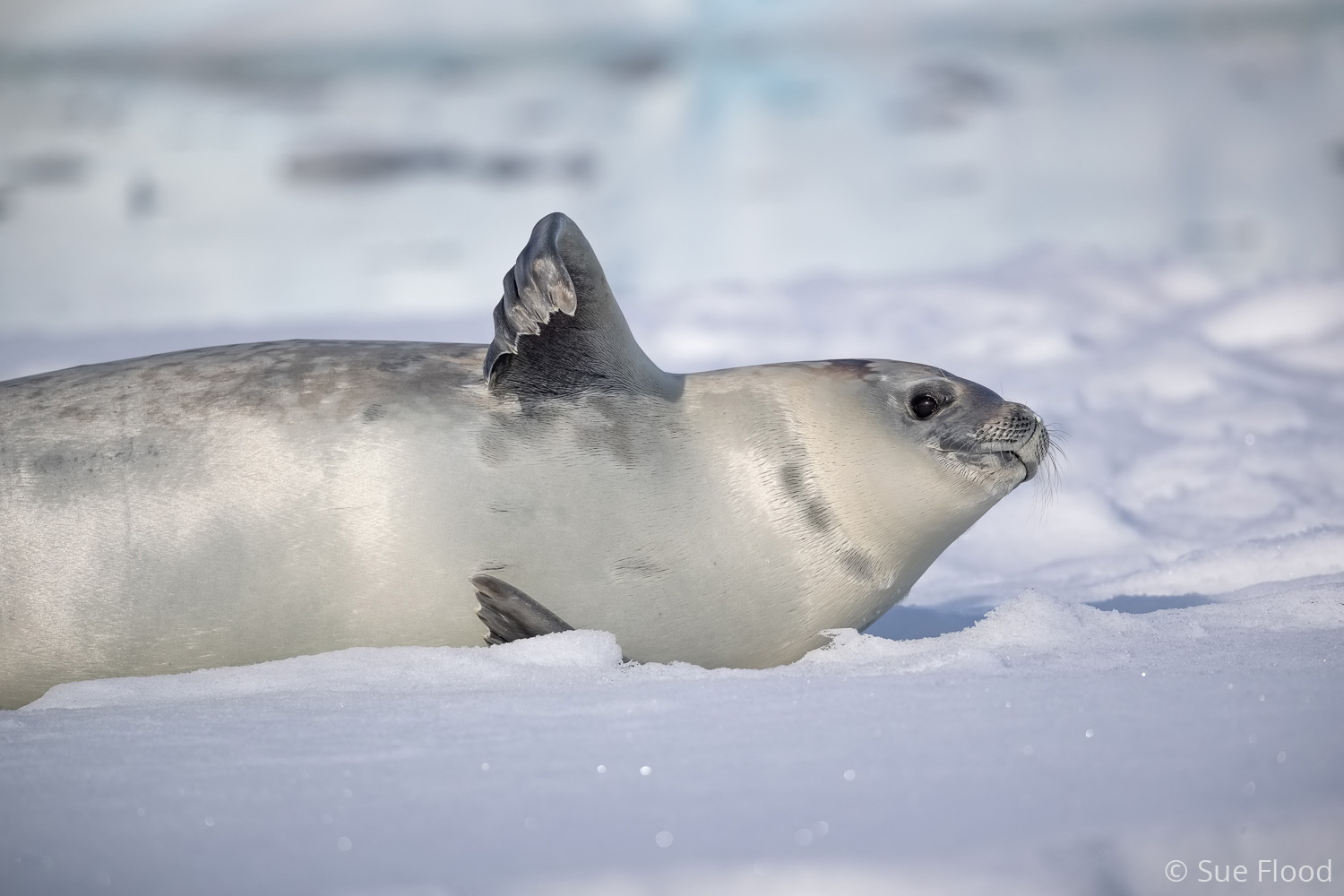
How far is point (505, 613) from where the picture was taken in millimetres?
2248

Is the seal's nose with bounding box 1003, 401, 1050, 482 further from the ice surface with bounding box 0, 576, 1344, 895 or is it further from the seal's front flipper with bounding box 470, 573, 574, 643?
the seal's front flipper with bounding box 470, 573, 574, 643

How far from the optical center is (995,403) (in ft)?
9.14

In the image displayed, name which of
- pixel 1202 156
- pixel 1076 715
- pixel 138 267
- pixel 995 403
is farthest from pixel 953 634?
pixel 1202 156

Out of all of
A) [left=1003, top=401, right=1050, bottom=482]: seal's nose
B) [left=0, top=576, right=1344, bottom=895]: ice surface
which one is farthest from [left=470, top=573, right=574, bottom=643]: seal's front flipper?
[left=1003, top=401, right=1050, bottom=482]: seal's nose

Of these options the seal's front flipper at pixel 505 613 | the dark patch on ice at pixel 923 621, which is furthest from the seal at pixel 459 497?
the dark patch on ice at pixel 923 621

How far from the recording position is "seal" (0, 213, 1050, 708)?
2.25m

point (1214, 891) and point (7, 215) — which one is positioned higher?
point (7, 215)

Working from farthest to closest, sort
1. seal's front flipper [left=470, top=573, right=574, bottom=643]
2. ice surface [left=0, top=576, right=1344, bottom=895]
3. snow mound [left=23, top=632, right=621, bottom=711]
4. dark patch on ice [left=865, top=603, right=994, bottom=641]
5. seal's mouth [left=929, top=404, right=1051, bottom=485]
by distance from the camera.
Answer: dark patch on ice [left=865, top=603, right=994, bottom=641] < seal's mouth [left=929, top=404, right=1051, bottom=485] < seal's front flipper [left=470, top=573, right=574, bottom=643] < snow mound [left=23, top=632, right=621, bottom=711] < ice surface [left=0, top=576, right=1344, bottom=895]

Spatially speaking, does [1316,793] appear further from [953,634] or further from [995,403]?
[995,403]

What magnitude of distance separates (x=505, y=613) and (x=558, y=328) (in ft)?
2.01

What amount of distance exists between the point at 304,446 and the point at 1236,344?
5.14m

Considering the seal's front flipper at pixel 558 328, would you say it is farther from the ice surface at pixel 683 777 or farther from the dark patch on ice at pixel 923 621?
the dark patch on ice at pixel 923 621

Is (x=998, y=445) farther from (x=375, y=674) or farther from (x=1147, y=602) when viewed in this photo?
(x=375, y=674)

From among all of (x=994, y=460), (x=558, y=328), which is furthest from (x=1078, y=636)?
(x=558, y=328)
